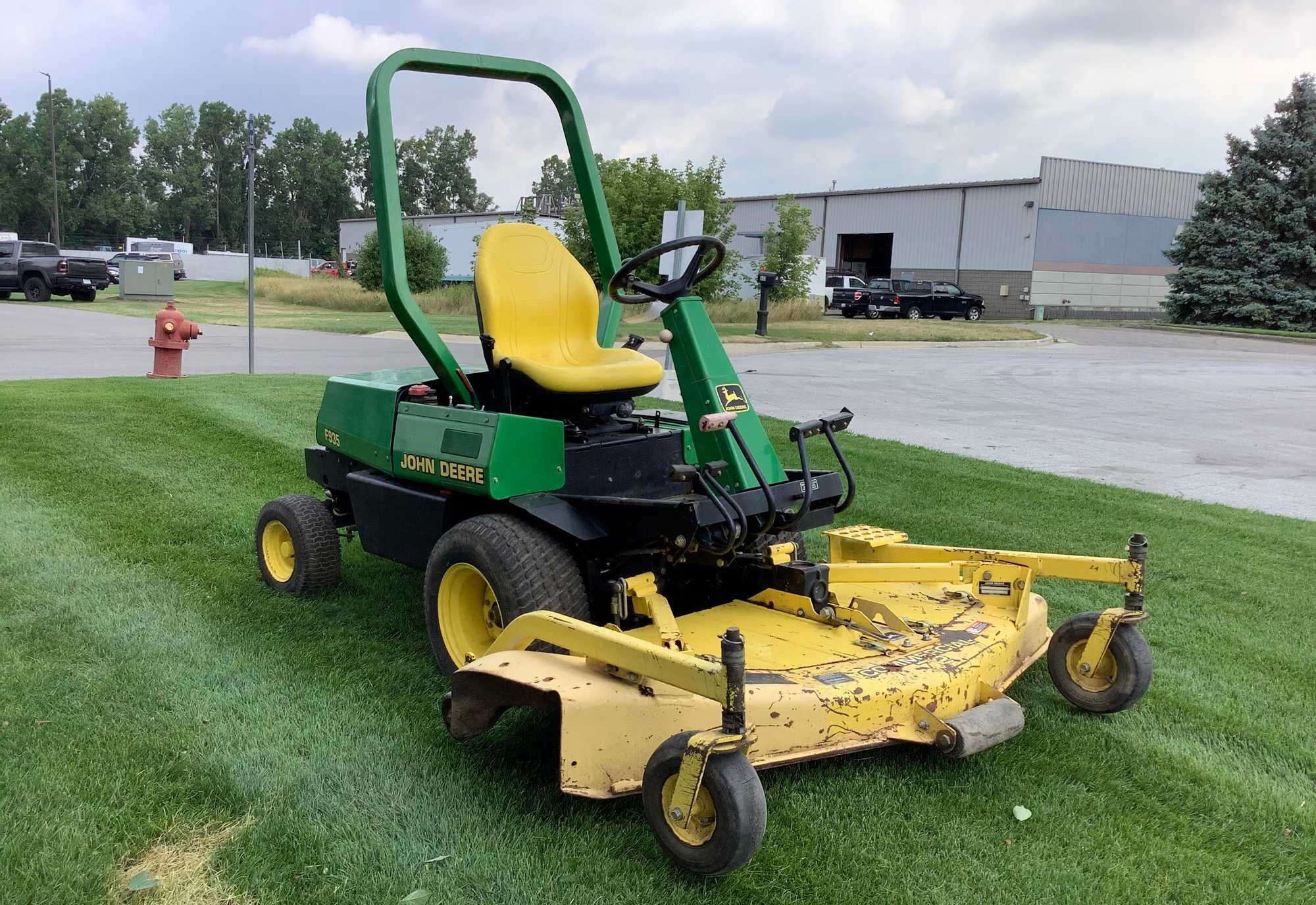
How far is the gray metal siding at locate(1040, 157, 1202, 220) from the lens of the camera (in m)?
37.6

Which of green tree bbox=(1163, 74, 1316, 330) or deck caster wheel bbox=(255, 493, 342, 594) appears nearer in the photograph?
deck caster wheel bbox=(255, 493, 342, 594)

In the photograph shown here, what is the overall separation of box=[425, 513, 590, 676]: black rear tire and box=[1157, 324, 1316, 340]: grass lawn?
3040cm

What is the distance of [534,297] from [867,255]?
149ft

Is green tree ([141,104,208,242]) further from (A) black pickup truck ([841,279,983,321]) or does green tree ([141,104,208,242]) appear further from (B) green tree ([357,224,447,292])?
(A) black pickup truck ([841,279,983,321])

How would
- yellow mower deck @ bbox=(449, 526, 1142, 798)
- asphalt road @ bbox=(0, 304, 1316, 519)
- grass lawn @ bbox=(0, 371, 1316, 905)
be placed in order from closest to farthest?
grass lawn @ bbox=(0, 371, 1316, 905), yellow mower deck @ bbox=(449, 526, 1142, 798), asphalt road @ bbox=(0, 304, 1316, 519)

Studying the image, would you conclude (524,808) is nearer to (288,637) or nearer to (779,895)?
(779,895)

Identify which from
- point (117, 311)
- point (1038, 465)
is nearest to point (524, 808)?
point (1038, 465)

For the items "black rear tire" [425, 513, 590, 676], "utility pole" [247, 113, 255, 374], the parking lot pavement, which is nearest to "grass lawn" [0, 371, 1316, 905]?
"black rear tire" [425, 513, 590, 676]

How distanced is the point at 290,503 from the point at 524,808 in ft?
7.70

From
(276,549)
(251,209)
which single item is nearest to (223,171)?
(251,209)

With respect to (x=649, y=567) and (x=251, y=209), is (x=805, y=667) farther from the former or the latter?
(x=251, y=209)

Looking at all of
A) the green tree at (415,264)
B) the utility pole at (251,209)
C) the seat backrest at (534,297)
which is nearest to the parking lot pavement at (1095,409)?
the seat backrest at (534,297)

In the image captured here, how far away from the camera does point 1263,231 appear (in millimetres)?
31688

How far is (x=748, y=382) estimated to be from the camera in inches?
558
